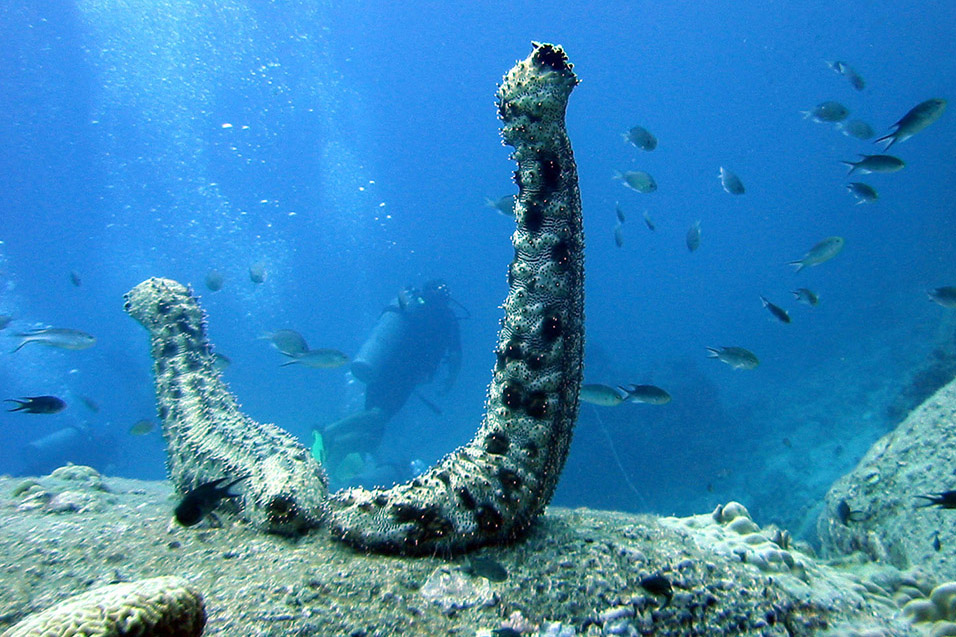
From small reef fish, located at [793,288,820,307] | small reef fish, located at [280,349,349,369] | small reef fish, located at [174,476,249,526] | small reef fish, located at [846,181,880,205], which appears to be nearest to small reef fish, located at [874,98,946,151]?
small reef fish, located at [846,181,880,205]

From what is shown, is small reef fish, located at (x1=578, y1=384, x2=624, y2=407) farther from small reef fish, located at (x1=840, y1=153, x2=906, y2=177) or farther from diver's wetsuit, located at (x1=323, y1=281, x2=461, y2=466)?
diver's wetsuit, located at (x1=323, y1=281, x2=461, y2=466)

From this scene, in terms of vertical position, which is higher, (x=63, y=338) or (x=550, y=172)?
(x=63, y=338)

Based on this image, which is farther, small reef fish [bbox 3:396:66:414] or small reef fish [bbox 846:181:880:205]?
small reef fish [bbox 846:181:880:205]

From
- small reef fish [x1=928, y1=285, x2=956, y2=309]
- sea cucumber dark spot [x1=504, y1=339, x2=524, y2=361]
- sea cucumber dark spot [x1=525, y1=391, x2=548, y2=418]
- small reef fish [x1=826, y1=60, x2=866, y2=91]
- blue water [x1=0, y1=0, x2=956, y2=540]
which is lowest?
sea cucumber dark spot [x1=525, y1=391, x2=548, y2=418]

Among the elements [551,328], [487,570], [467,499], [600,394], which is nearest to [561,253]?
[551,328]

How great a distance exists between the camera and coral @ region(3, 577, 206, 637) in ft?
3.53

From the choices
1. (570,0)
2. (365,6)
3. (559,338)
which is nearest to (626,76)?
(570,0)

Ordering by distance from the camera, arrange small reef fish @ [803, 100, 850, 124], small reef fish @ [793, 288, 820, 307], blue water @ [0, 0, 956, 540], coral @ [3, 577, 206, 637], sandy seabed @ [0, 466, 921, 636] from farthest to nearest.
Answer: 1. blue water @ [0, 0, 956, 540]
2. small reef fish @ [803, 100, 850, 124]
3. small reef fish @ [793, 288, 820, 307]
4. sandy seabed @ [0, 466, 921, 636]
5. coral @ [3, 577, 206, 637]

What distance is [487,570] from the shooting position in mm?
2184

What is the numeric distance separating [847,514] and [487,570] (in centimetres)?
432

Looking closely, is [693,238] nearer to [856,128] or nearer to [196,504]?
[856,128]

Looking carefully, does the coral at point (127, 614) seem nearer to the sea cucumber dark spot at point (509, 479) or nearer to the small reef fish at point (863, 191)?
the sea cucumber dark spot at point (509, 479)

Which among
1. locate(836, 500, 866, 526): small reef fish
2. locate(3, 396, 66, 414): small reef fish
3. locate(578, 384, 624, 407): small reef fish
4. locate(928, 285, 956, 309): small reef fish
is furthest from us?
locate(928, 285, 956, 309): small reef fish

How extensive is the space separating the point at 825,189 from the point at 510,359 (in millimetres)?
139585
